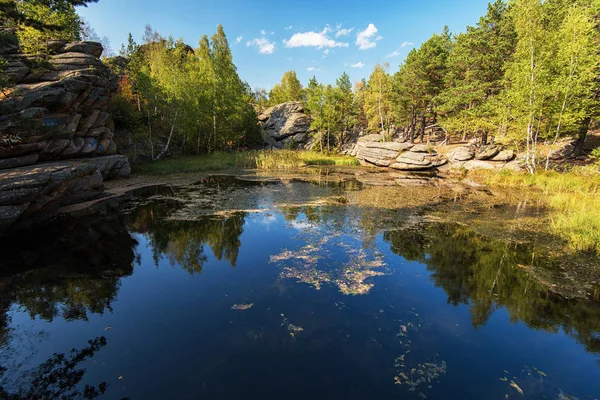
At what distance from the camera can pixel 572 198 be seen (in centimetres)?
1642

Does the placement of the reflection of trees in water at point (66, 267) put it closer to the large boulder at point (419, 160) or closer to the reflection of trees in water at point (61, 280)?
the reflection of trees in water at point (61, 280)

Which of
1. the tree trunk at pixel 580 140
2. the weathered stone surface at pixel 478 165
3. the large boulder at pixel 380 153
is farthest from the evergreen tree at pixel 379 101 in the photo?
the tree trunk at pixel 580 140

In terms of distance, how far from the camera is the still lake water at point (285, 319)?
4.80m

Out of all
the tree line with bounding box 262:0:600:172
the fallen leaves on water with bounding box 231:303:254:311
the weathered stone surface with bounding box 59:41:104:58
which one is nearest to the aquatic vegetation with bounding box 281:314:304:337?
the fallen leaves on water with bounding box 231:303:254:311

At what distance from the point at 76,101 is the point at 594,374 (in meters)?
25.9

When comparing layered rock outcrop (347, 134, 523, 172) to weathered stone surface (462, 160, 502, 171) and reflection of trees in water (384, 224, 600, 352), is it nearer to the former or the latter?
weathered stone surface (462, 160, 502, 171)

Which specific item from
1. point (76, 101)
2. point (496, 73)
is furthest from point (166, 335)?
point (496, 73)

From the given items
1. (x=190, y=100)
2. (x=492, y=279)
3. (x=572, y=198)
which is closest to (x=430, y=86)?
(x=572, y=198)

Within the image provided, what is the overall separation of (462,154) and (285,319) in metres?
32.5

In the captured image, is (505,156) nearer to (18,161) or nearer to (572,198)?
(572,198)

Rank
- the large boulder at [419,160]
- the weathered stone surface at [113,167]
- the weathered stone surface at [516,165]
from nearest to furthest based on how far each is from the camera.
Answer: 1. the weathered stone surface at [113,167]
2. the weathered stone surface at [516,165]
3. the large boulder at [419,160]

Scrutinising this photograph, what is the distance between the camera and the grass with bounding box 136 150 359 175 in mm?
27922

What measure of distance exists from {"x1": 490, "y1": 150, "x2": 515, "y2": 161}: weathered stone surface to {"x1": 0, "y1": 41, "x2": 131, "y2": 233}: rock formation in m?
34.3

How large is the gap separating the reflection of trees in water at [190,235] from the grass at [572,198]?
12.9 meters
